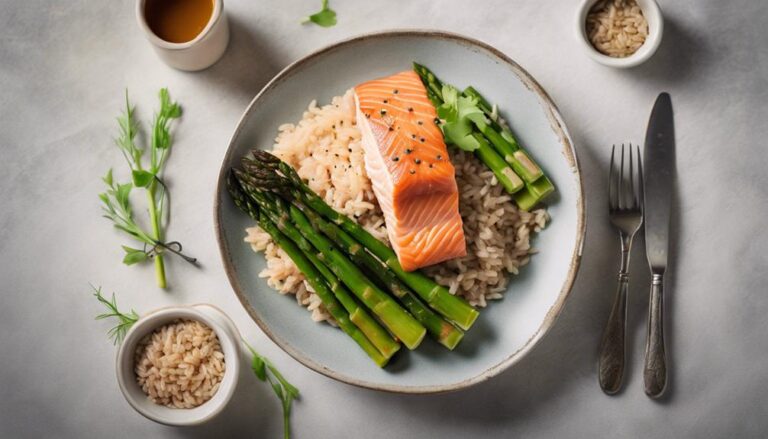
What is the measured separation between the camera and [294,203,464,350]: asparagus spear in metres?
3.77

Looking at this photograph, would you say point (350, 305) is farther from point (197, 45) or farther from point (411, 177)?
point (197, 45)

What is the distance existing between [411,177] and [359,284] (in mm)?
704

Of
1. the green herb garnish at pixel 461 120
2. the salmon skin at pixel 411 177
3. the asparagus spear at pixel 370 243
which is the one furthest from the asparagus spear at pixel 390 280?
the green herb garnish at pixel 461 120

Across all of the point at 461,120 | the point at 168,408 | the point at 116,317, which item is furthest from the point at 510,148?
the point at 116,317

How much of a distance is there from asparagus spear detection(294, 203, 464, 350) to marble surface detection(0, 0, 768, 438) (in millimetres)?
609

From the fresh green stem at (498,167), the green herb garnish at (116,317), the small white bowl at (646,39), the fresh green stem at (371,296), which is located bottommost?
the green herb garnish at (116,317)

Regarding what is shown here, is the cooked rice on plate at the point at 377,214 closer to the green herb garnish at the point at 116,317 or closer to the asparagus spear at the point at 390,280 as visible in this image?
the asparagus spear at the point at 390,280

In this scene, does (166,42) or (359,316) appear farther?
(166,42)

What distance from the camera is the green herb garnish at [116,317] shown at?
422 cm

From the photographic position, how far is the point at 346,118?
398 centimetres

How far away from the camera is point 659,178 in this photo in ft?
13.4

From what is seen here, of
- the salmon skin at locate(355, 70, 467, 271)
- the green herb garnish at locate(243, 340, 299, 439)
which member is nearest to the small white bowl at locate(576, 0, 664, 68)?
the salmon skin at locate(355, 70, 467, 271)

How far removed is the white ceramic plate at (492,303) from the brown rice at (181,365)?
14.9 inches

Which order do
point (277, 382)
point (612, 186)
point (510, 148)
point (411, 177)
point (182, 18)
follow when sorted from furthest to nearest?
point (277, 382) → point (612, 186) → point (182, 18) → point (510, 148) → point (411, 177)
